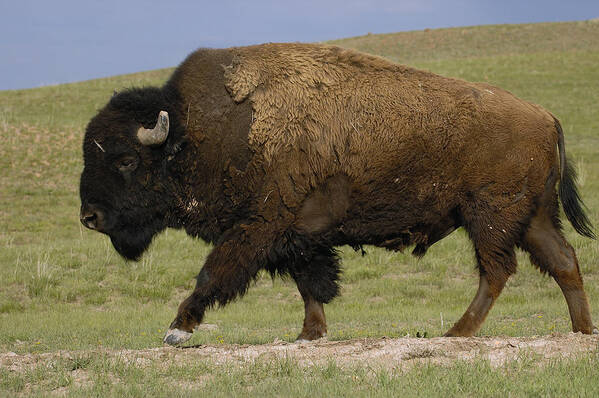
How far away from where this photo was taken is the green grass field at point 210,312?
441 cm

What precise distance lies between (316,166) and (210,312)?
4.95 meters

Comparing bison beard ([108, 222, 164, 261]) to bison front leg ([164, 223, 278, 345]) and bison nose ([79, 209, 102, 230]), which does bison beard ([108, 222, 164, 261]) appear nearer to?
bison nose ([79, 209, 102, 230])

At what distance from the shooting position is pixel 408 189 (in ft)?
20.5

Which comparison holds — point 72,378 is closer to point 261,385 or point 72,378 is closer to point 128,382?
point 128,382

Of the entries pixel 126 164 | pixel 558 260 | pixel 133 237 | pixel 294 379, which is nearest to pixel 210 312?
pixel 133 237

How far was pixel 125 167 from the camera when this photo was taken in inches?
247

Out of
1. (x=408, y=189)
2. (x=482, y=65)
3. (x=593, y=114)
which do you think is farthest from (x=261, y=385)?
(x=482, y=65)

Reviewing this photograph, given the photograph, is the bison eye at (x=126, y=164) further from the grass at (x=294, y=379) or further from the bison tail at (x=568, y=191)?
the bison tail at (x=568, y=191)

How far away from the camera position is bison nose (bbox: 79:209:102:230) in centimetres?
621

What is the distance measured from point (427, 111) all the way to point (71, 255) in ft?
28.5

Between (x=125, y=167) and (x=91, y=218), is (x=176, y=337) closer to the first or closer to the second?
(x=91, y=218)

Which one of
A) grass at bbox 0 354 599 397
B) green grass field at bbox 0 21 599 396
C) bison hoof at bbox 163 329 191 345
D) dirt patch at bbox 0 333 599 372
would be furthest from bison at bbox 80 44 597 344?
green grass field at bbox 0 21 599 396

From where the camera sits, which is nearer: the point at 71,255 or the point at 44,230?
the point at 71,255

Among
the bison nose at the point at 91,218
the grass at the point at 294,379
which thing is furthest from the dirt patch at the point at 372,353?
the bison nose at the point at 91,218
